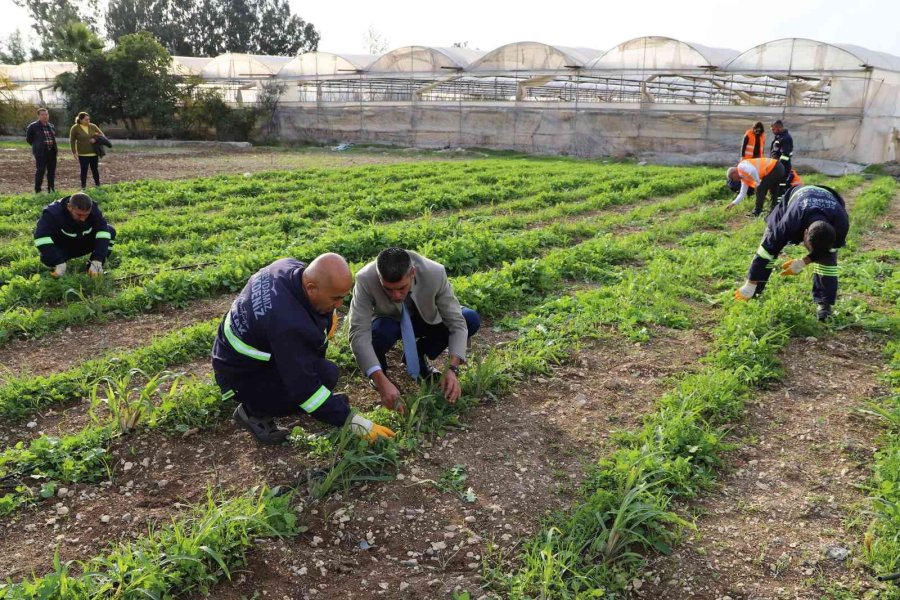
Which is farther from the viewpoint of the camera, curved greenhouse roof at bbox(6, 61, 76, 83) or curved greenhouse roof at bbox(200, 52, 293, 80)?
curved greenhouse roof at bbox(6, 61, 76, 83)

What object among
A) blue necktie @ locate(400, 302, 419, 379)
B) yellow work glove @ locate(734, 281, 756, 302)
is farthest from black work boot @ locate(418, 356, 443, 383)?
yellow work glove @ locate(734, 281, 756, 302)

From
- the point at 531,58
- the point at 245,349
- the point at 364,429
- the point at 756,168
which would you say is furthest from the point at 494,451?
the point at 531,58

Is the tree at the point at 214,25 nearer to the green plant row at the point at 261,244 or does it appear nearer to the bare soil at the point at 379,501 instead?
the green plant row at the point at 261,244

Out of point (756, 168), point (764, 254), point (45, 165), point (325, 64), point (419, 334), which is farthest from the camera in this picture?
point (325, 64)

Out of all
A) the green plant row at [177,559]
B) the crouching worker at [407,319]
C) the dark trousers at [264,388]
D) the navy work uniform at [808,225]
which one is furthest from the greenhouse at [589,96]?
the green plant row at [177,559]

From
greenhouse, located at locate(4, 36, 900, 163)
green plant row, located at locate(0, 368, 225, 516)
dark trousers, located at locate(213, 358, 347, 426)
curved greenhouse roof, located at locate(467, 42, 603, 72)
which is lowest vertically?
green plant row, located at locate(0, 368, 225, 516)

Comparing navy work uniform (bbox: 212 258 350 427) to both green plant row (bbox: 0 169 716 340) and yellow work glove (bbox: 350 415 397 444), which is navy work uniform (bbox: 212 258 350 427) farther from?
green plant row (bbox: 0 169 716 340)

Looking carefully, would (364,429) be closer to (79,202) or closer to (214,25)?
(79,202)

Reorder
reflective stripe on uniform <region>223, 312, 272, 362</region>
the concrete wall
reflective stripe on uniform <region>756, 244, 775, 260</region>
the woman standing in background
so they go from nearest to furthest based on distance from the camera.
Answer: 1. reflective stripe on uniform <region>223, 312, 272, 362</region>
2. reflective stripe on uniform <region>756, 244, 775, 260</region>
3. the woman standing in background
4. the concrete wall

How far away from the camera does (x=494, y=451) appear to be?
3836 millimetres

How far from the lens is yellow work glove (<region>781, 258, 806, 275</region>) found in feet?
18.6

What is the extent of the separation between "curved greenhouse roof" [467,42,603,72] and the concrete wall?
157 centimetres

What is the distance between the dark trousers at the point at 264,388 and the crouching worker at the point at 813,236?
4.09m

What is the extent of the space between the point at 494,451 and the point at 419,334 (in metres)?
1.04
